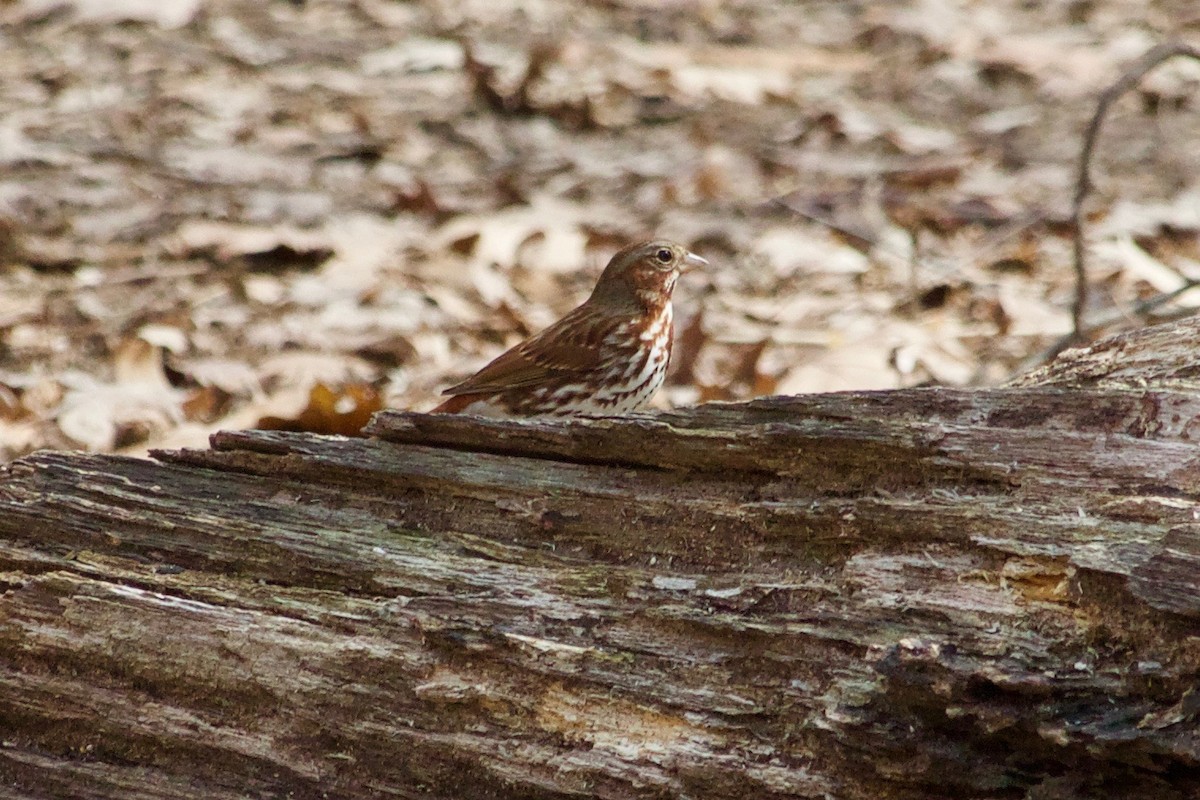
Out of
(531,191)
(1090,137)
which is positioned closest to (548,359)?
(1090,137)

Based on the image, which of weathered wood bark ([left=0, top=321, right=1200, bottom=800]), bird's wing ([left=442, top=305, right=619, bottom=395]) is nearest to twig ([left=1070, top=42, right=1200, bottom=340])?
bird's wing ([left=442, top=305, right=619, bottom=395])

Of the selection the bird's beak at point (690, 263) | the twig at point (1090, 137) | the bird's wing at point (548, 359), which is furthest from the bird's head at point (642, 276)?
the twig at point (1090, 137)

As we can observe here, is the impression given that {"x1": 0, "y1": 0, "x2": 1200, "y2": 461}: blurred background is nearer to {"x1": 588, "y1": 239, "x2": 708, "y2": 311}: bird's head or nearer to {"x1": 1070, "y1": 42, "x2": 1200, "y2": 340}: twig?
{"x1": 1070, "y1": 42, "x2": 1200, "y2": 340}: twig

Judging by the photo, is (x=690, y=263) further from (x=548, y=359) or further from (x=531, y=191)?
(x=531, y=191)

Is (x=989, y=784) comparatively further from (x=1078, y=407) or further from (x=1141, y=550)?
(x=1078, y=407)

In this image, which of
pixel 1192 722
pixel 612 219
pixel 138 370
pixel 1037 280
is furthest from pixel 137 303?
pixel 1192 722

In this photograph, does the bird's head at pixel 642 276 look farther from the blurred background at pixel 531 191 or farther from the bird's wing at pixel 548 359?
A: the blurred background at pixel 531 191
